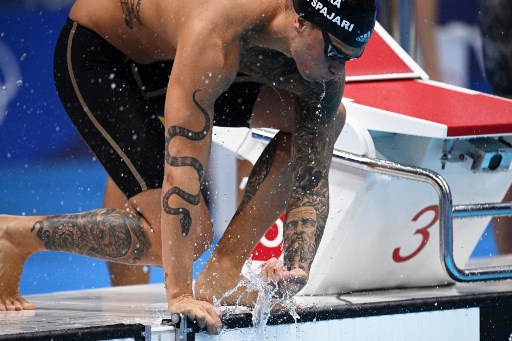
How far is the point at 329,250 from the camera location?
375 centimetres

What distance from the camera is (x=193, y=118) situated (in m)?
2.83

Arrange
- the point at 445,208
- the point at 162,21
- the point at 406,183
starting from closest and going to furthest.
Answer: the point at 162,21 → the point at 445,208 → the point at 406,183

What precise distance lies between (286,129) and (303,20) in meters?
0.59

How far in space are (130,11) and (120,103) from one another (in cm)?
27

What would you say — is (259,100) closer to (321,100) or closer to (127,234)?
(321,100)

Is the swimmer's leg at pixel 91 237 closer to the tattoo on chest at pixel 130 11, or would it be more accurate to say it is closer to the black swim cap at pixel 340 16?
the tattoo on chest at pixel 130 11

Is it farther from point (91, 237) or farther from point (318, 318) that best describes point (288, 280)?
point (91, 237)

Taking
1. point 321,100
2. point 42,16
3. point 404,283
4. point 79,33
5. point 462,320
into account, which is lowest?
point 462,320

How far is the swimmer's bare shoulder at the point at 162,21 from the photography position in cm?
283

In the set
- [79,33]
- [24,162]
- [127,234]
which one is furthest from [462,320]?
[24,162]

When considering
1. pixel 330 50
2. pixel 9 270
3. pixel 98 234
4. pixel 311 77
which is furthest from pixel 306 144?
pixel 9 270

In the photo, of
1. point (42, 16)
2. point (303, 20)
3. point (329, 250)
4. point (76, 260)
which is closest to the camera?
point (303, 20)

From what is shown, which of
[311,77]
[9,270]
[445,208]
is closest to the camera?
[311,77]

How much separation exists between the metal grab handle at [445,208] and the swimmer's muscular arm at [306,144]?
1.19 feet
